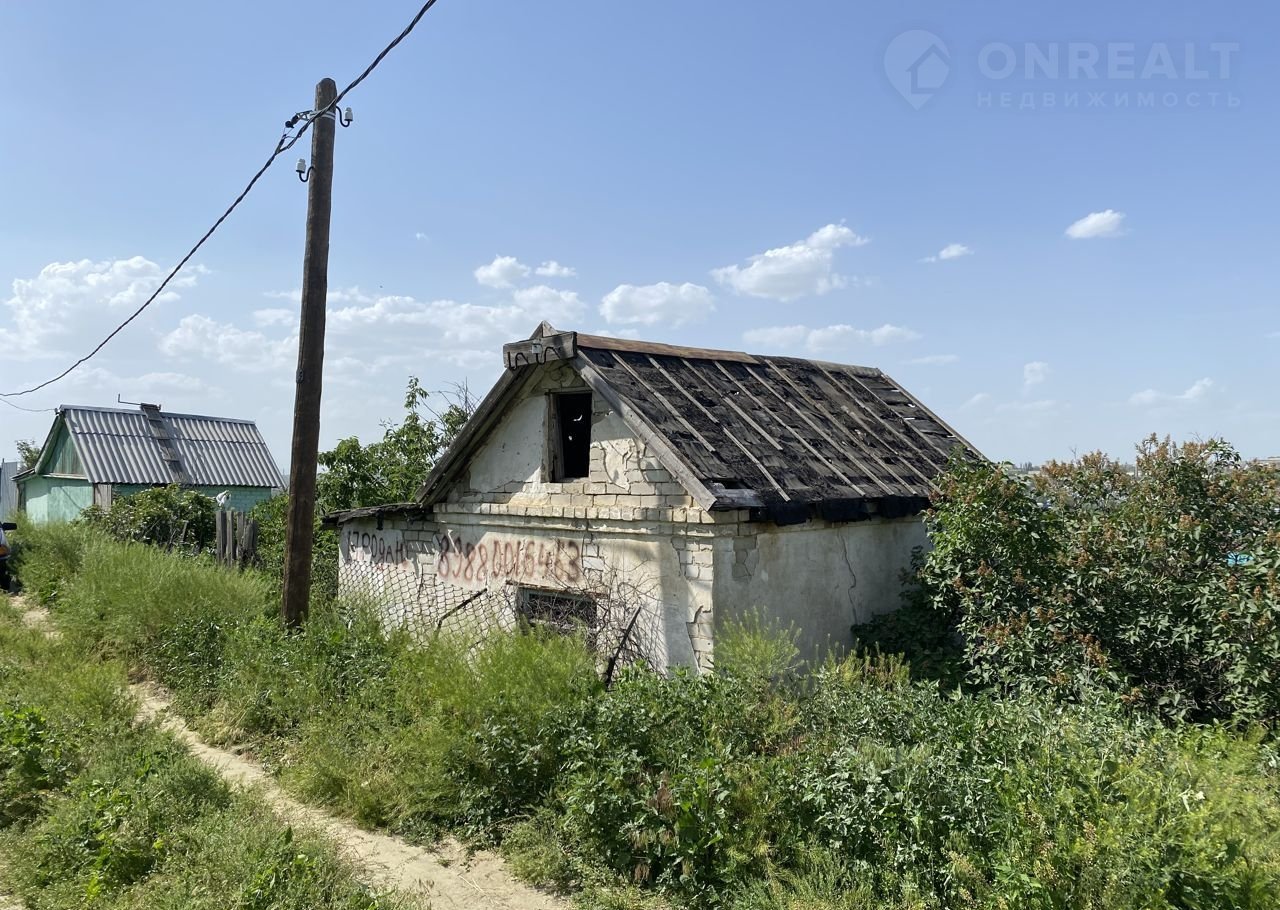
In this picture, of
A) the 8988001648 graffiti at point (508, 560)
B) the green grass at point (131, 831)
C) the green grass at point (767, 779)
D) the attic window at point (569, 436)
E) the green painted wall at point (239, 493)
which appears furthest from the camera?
the green painted wall at point (239, 493)

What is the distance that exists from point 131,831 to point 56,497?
25.3 metres

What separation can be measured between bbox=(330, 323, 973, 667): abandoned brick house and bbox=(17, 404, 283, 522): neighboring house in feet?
52.7

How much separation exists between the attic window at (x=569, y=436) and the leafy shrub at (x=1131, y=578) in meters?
4.07

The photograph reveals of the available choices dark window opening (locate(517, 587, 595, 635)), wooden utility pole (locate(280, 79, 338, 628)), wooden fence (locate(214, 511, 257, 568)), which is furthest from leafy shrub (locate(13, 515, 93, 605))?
dark window opening (locate(517, 587, 595, 635))

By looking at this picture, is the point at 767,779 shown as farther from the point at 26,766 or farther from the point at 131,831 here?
the point at 26,766

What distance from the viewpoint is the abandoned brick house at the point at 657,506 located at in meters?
7.52

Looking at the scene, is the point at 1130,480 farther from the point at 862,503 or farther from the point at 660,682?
the point at 660,682

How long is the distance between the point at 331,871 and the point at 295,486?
5.12 metres

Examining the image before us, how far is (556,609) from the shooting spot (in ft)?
28.9

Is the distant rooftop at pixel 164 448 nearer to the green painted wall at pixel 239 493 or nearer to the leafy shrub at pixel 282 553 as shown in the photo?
the green painted wall at pixel 239 493

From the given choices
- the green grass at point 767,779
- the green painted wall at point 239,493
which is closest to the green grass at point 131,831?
the green grass at point 767,779

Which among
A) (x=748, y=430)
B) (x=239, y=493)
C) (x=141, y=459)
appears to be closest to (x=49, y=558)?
(x=141, y=459)

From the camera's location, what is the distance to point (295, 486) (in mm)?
9141

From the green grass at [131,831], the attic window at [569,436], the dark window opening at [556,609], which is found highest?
the attic window at [569,436]
